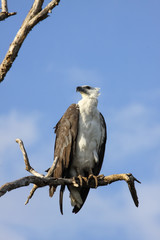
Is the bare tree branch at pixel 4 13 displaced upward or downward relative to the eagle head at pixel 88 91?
downward

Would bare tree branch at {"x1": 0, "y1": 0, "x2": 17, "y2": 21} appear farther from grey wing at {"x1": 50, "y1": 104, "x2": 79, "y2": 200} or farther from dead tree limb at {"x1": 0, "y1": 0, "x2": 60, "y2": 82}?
grey wing at {"x1": 50, "y1": 104, "x2": 79, "y2": 200}

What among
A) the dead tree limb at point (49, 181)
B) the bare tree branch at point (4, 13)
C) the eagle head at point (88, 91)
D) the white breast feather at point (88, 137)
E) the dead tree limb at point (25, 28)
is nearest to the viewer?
the dead tree limb at point (49, 181)

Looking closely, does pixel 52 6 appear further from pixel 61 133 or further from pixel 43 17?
pixel 61 133

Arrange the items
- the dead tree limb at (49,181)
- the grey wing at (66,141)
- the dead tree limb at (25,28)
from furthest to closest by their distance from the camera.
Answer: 1. the grey wing at (66,141)
2. the dead tree limb at (25,28)
3. the dead tree limb at (49,181)

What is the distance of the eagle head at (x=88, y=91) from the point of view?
8.10 m

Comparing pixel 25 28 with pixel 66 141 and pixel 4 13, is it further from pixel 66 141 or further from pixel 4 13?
pixel 66 141

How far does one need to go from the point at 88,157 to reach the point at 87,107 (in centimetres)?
94

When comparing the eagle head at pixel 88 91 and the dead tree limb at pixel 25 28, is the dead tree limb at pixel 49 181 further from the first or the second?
the eagle head at pixel 88 91

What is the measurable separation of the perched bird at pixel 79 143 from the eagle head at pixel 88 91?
0.10 meters

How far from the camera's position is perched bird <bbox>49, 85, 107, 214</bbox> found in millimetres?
7645

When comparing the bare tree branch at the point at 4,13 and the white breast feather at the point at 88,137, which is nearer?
the bare tree branch at the point at 4,13

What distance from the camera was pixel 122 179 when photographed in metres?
6.39

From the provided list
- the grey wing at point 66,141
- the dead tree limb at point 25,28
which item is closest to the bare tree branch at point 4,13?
the dead tree limb at point 25,28

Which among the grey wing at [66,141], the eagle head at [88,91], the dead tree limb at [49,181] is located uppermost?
the eagle head at [88,91]
